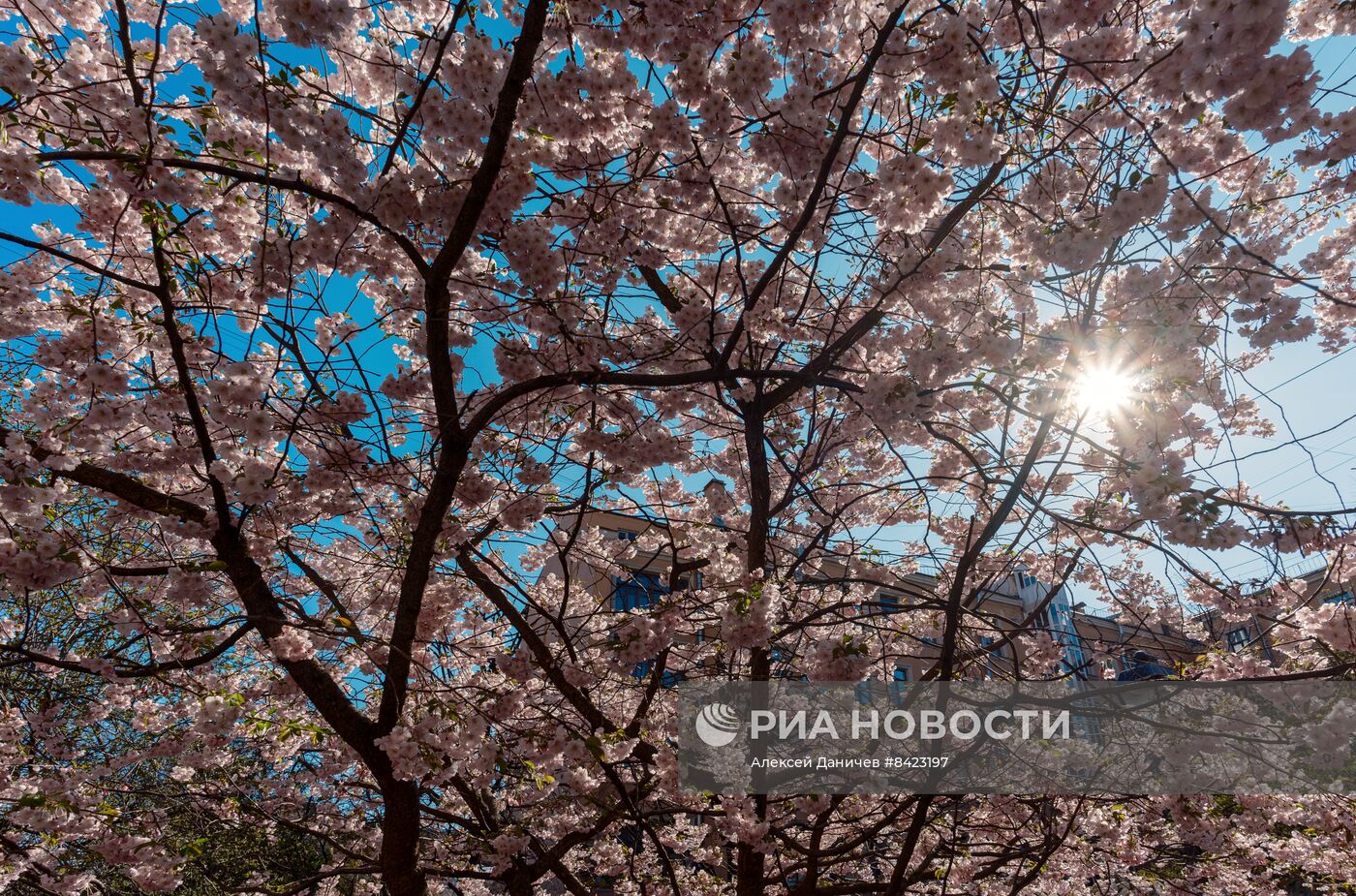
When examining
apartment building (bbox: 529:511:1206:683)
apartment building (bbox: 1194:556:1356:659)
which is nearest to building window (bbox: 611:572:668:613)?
apartment building (bbox: 529:511:1206:683)

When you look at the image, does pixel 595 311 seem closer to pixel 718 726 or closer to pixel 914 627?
pixel 718 726

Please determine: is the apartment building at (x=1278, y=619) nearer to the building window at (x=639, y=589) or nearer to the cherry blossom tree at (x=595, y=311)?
the cherry blossom tree at (x=595, y=311)

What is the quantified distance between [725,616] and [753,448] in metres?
1.23

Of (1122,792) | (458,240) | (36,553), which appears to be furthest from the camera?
(1122,792)

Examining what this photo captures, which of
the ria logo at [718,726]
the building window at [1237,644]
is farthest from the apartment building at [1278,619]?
the ria logo at [718,726]

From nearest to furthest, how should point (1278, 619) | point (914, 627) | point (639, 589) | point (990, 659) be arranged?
point (1278, 619) < point (990, 659) < point (914, 627) < point (639, 589)

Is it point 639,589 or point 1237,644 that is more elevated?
point 639,589

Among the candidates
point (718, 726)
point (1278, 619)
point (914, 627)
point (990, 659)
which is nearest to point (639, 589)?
point (914, 627)

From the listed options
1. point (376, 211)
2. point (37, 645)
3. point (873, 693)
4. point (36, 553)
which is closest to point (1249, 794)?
point (873, 693)

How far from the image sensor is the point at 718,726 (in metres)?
Answer: 4.05

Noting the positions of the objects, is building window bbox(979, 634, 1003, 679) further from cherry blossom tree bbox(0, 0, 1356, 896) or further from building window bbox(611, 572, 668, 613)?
building window bbox(611, 572, 668, 613)

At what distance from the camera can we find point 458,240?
2.92 m

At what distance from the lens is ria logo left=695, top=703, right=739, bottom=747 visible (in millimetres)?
3990

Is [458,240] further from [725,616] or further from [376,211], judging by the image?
[725,616]
